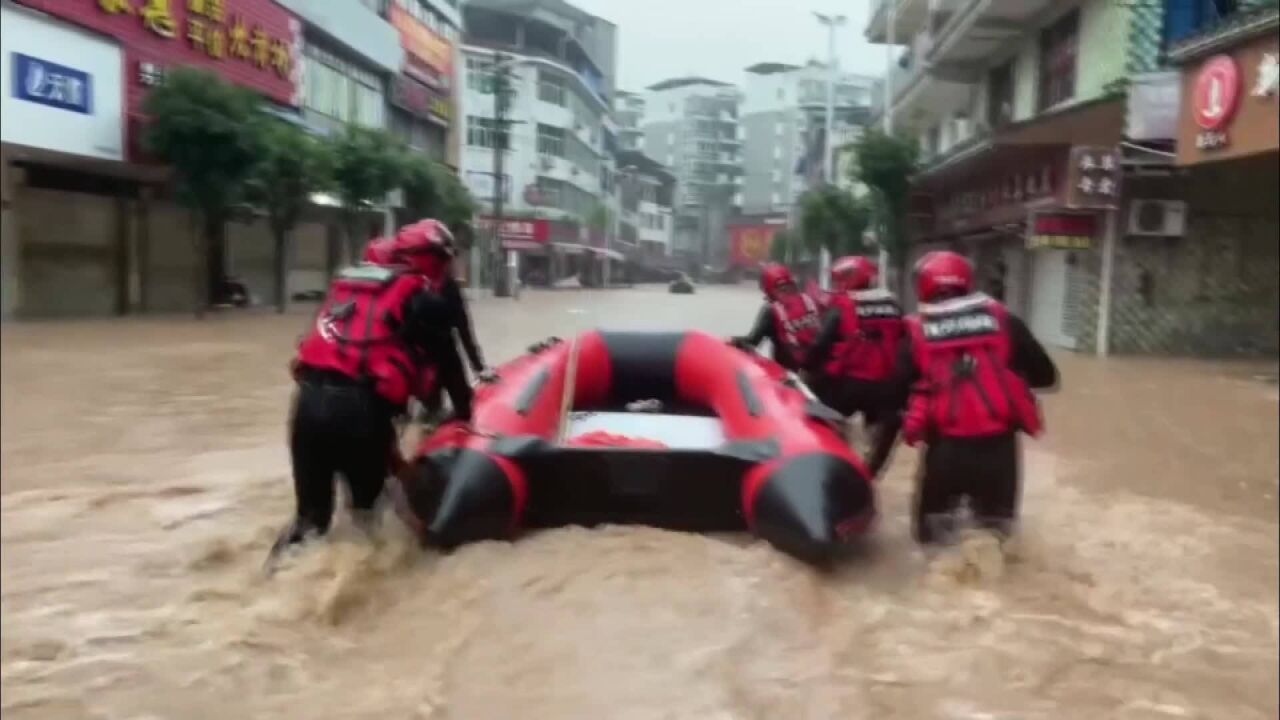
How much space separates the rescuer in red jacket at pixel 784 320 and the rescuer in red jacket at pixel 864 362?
15cm

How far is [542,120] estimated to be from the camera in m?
1.98

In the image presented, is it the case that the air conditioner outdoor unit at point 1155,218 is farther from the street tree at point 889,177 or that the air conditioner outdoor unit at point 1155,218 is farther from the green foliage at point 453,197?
the green foliage at point 453,197

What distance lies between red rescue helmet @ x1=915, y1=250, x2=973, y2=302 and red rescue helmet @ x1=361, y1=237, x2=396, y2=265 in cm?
153

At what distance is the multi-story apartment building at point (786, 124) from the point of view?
7.06 ft

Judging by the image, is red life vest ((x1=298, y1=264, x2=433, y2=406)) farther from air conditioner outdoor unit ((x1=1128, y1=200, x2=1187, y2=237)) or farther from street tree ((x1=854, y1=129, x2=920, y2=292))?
air conditioner outdoor unit ((x1=1128, y1=200, x2=1187, y2=237))

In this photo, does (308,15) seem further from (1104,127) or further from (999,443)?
(1104,127)

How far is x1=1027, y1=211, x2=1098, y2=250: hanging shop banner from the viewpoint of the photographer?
20.9 feet

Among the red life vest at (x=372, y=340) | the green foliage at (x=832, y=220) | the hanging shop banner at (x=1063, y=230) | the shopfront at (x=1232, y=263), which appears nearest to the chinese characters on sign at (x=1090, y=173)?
the hanging shop banner at (x=1063, y=230)

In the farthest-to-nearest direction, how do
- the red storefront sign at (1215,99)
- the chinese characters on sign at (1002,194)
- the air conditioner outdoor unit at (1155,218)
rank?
the air conditioner outdoor unit at (1155,218) → the red storefront sign at (1215,99) → the chinese characters on sign at (1002,194)

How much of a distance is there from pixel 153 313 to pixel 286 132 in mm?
1287

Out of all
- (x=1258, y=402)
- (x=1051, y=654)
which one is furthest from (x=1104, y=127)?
(x=1258, y=402)

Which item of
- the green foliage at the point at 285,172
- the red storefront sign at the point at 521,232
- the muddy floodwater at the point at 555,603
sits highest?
the green foliage at the point at 285,172

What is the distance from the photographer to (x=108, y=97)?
1768 mm

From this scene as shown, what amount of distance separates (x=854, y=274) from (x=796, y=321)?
0.24 meters
